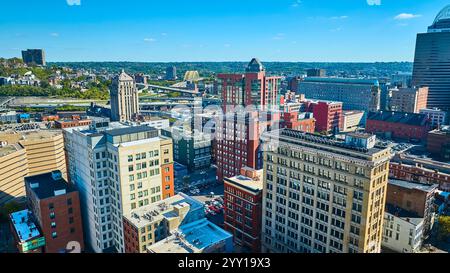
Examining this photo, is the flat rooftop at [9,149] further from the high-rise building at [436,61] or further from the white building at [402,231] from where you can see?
the high-rise building at [436,61]

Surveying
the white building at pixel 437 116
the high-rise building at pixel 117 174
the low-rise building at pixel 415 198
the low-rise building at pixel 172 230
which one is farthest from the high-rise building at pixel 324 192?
the white building at pixel 437 116

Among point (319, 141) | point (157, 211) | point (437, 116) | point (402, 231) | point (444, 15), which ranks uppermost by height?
point (444, 15)

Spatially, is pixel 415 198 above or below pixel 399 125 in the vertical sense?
below

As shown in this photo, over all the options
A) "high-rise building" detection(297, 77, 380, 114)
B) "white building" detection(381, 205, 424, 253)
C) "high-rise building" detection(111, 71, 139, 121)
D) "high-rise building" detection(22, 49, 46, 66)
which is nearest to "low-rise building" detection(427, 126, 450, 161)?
"white building" detection(381, 205, 424, 253)

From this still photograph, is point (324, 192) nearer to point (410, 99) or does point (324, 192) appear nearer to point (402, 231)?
point (402, 231)

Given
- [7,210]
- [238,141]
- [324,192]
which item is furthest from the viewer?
[238,141]

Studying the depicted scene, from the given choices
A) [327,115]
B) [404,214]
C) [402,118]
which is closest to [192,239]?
[404,214]
